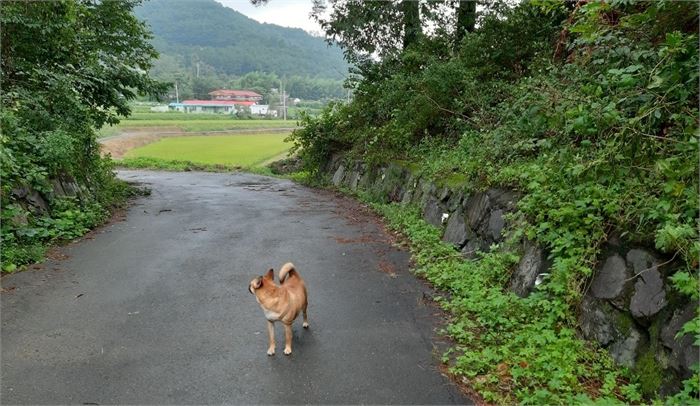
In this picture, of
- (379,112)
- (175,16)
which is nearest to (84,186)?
(379,112)

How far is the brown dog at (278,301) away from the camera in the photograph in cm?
419

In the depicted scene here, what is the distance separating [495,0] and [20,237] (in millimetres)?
12542

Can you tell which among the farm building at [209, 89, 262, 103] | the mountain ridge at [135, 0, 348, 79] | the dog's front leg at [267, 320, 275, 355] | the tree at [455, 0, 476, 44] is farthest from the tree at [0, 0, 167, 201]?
the mountain ridge at [135, 0, 348, 79]

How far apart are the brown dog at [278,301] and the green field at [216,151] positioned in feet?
72.5

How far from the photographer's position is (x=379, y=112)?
13852 mm

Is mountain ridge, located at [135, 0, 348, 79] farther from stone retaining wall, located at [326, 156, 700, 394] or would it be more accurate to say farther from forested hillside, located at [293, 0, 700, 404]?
stone retaining wall, located at [326, 156, 700, 394]

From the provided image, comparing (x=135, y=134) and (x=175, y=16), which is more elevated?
(x=175, y=16)

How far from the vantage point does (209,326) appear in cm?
482

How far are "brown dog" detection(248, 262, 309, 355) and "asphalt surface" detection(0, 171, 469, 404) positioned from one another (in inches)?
7.1

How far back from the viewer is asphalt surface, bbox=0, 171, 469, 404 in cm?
375

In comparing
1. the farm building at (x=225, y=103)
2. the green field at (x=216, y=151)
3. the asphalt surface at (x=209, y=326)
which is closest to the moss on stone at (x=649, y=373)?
the asphalt surface at (x=209, y=326)

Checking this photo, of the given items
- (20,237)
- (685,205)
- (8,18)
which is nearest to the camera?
(685,205)

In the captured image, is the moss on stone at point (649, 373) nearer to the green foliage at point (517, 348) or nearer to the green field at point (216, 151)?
the green foliage at point (517, 348)

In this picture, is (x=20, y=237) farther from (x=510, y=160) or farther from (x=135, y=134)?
(x=135, y=134)
